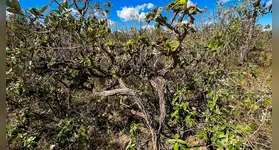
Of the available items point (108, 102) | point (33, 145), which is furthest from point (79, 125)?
point (108, 102)

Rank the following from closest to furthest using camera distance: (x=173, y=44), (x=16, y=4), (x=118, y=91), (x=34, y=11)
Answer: (x=16, y=4) → (x=34, y=11) → (x=173, y=44) → (x=118, y=91)

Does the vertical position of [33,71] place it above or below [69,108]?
above

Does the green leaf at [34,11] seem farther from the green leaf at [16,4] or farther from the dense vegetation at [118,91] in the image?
the green leaf at [16,4]

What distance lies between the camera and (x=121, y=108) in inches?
89.0

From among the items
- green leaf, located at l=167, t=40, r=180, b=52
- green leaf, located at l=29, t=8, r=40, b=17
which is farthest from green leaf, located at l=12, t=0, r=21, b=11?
green leaf, located at l=167, t=40, r=180, b=52

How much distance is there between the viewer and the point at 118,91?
171cm

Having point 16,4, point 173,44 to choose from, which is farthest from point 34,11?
point 173,44

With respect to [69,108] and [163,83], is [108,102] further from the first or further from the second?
[163,83]

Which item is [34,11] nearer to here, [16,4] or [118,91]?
[16,4]

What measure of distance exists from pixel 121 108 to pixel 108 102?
0.62 feet

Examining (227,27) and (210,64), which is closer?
Answer: (210,64)

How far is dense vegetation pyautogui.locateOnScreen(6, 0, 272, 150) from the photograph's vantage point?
132cm

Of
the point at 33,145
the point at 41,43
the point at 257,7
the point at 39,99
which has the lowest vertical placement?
the point at 33,145

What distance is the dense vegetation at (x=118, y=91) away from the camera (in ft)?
4.32
